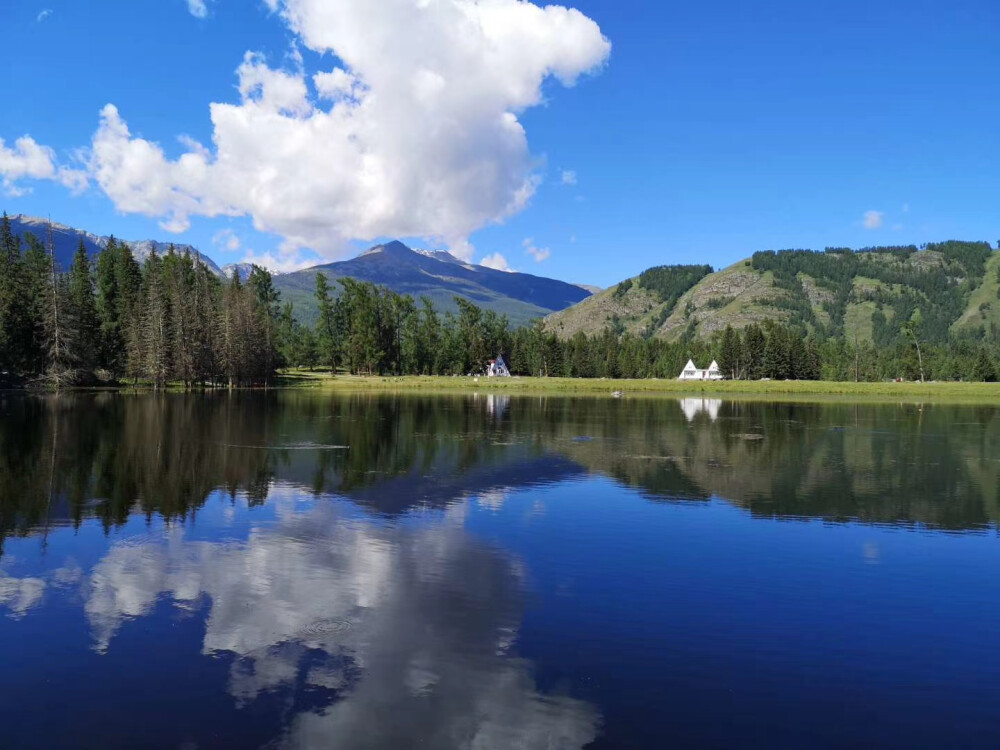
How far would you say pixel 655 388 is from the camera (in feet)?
578

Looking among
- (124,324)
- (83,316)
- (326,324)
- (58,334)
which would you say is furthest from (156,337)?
(326,324)

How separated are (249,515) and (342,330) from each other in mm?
168645

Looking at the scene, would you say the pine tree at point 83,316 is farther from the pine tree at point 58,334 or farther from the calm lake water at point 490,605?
the calm lake water at point 490,605

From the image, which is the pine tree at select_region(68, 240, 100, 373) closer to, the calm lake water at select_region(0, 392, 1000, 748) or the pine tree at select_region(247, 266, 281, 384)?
the pine tree at select_region(247, 266, 281, 384)

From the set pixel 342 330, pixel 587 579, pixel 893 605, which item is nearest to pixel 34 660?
pixel 587 579

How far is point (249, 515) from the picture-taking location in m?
28.9

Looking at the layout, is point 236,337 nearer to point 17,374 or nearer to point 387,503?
point 17,374

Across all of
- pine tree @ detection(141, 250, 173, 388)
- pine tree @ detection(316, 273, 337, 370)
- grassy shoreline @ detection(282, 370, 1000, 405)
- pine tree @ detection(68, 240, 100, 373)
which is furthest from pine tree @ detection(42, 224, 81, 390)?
pine tree @ detection(316, 273, 337, 370)

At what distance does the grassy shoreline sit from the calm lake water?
111466mm

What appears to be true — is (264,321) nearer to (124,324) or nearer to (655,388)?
(124,324)

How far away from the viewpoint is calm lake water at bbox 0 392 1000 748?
12.8 metres

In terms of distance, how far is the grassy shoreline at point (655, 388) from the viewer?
152 metres

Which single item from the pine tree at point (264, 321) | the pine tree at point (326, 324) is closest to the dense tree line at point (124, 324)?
the pine tree at point (264, 321)

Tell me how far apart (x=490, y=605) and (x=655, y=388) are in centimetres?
16238
